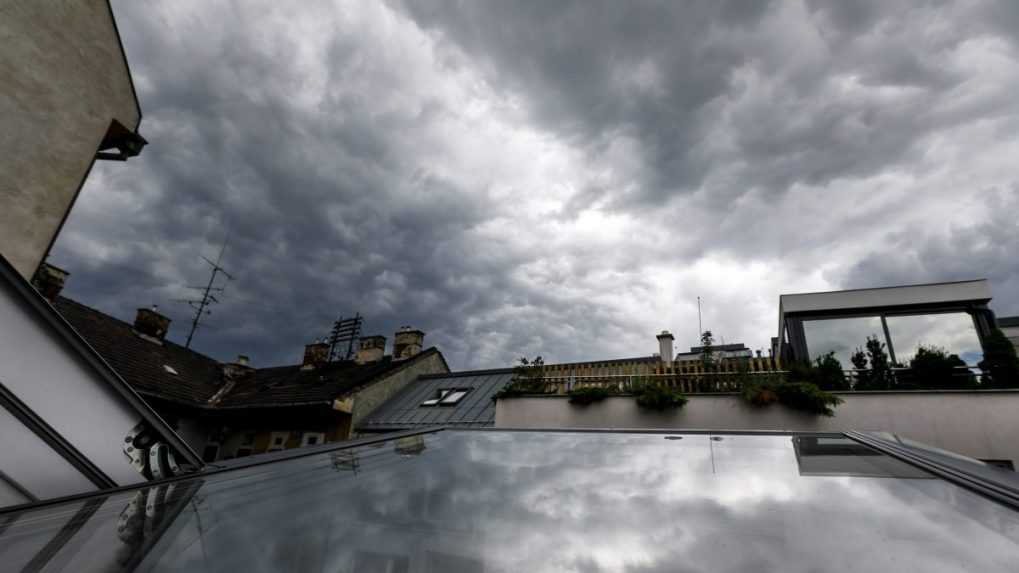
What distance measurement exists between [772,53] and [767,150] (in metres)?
2.69

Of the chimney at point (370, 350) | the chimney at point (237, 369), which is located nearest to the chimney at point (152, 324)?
the chimney at point (237, 369)

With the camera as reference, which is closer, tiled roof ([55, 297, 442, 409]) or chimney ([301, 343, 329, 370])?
tiled roof ([55, 297, 442, 409])

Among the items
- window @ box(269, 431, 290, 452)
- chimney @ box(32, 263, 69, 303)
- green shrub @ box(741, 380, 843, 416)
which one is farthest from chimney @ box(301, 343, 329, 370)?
green shrub @ box(741, 380, 843, 416)

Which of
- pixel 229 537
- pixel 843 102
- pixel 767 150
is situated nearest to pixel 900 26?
pixel 843 102

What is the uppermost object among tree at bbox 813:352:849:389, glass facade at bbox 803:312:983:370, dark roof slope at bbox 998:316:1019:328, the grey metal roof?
dark roof slope at bbox 998:316:1019:328

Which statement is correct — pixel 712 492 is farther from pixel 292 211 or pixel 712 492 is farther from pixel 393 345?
pixel 292 211

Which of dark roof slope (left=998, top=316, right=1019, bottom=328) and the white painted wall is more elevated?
dark roof slope (left=998, top=316, right=1019, bottom=328)

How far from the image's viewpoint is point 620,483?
5.99 ft

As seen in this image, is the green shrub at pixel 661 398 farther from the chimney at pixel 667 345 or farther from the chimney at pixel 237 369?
the chimney at pixel 237 369

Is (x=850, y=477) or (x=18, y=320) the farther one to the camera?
(x=850, y=477)

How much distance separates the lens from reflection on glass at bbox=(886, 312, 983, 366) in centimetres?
822

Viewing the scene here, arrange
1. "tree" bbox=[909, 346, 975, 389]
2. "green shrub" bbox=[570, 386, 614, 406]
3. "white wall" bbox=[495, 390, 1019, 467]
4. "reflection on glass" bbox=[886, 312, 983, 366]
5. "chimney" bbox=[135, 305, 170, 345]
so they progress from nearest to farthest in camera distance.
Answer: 1. "white wall" bbox=[495, 390, 1019, 467]
2. "tree" bbox=[909, 346, 975, 389]
3. "reflection on glass" bbox=[886, 312, 983, 366]
4. "green shrub" bbox=[570, 386, 614, 406]
5. "chimney" bbox=[135, 305, 170, 345]

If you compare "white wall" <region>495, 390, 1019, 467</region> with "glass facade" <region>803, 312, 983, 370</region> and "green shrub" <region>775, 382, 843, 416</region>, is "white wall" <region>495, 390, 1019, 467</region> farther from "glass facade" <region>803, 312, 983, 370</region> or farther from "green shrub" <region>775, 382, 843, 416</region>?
"glass facade" <region>803, 312, 983, 370</region>

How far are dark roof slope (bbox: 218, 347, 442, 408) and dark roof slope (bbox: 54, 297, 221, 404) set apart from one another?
1287 mm
